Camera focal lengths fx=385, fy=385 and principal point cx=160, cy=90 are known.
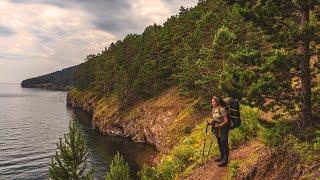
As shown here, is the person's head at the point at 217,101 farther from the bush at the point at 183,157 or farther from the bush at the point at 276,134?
the bush at the point at 183,157

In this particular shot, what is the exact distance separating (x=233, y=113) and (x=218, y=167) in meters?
2.79

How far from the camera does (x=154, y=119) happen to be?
6397 cm

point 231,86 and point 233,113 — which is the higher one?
point 231,86

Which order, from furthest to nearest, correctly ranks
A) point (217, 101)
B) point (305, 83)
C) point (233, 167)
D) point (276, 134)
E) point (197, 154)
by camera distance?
1. point (197, 154)
2. point (233, 167)
3. point (217, 101)
4. point (305, 83)
5. point (276, 134)

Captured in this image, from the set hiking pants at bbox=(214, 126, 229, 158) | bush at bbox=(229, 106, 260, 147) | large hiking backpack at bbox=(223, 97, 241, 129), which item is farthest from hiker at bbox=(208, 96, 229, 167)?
bush at bbox=(229, 106, 260, 147)

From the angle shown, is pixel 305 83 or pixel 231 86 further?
pixel 231 86

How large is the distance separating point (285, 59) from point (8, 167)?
51072mm

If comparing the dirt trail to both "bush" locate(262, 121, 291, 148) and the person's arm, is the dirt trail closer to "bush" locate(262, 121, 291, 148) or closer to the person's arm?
"bush" locate(262, 121, 291, 148)

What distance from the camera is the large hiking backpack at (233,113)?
1588 centimetres

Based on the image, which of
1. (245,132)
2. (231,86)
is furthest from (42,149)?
(231,86)

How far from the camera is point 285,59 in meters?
14.6

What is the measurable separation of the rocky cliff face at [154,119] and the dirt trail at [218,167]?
29908 millimetres

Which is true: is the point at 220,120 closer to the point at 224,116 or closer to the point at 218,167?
the point at 224,116

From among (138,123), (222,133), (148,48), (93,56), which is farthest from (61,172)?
(93,56)
